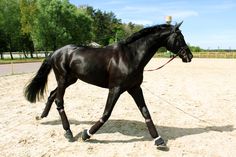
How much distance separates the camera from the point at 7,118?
8438 mm

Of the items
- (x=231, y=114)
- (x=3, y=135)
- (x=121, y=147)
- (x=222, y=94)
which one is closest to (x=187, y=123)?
(x=231, y=114)

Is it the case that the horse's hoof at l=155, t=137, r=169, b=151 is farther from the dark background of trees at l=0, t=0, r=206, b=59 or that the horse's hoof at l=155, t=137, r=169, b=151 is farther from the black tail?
the dark background of trees at l=0, t=0, r=206, b=59

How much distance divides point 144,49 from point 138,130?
2048 millimetres

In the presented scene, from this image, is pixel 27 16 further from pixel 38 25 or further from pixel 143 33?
pixel 143 33

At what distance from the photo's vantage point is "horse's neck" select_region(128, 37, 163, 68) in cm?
644

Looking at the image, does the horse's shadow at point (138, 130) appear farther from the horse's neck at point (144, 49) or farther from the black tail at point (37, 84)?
the horse's neck at point (144, 49)

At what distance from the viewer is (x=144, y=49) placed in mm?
6488

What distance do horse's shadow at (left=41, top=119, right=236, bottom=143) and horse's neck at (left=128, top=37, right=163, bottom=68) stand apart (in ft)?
5.31

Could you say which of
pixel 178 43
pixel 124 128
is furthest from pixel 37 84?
pixel 178 43

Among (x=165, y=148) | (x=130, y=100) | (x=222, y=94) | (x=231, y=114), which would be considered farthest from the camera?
(x=222, y=94)

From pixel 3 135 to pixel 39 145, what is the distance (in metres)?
1.08

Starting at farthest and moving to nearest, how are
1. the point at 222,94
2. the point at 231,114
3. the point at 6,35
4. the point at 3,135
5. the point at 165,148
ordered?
the point at 6,35 < the point at 222,94 < the point at 231,114 < the point at 3,135 < the point at 165,148

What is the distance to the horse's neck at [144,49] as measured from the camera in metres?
6.44

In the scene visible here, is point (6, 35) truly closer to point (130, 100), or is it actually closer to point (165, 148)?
point (130, 100)
